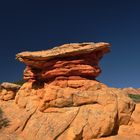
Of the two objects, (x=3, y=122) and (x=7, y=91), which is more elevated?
(x=7, y=91)

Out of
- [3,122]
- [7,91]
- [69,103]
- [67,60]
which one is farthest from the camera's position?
[7,91]

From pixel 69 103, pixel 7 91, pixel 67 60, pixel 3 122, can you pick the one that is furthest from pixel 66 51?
pixel 7 91

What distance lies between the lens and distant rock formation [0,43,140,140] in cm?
2928

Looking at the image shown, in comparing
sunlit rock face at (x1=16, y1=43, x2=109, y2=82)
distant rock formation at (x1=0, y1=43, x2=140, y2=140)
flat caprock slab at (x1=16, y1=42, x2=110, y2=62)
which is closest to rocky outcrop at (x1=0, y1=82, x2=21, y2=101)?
distant rock formation at (x1=0, y1=43, x2=140, y2=140)

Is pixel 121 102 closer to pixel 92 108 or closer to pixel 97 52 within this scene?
pixel 92 108

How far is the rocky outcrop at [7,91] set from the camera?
37281 mm

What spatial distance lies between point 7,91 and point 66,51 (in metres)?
10.2

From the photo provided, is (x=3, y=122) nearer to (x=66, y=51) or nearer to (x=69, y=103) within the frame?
(x=69, y=103)

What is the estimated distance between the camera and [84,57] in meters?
33.5

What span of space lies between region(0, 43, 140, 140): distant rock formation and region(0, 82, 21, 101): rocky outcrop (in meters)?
1.87

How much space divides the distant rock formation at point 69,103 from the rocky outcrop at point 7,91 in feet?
6.12

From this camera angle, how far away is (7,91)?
37.7 m

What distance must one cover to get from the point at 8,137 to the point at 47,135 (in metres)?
4.01

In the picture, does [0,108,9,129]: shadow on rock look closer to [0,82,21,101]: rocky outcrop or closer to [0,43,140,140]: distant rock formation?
[0,43,140,140]: distant rock formation
